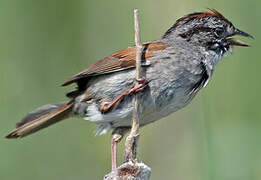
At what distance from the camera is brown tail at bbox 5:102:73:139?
4.41 m

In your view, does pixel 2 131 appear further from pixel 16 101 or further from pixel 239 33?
pixel 239 33

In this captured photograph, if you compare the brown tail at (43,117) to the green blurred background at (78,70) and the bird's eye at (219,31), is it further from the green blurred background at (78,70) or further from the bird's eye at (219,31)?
the bird's eye at (219,31)

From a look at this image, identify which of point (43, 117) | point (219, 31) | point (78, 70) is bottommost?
point (43, 117)

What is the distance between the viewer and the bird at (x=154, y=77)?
3.90m

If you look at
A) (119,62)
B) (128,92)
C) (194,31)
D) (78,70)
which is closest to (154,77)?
(128,92)

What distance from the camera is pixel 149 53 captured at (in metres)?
4.04

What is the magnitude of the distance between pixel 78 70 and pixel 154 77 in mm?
1498

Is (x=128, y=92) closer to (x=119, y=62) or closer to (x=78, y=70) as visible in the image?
(x=119, y=62)

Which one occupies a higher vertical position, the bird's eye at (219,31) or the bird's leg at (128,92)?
the bird's eye at (219,31)

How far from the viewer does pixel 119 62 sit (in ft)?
13.4

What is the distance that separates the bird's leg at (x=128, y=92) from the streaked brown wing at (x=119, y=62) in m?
0.22

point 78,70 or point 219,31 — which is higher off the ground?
point 219,31

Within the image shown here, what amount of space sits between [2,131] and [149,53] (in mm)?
1576

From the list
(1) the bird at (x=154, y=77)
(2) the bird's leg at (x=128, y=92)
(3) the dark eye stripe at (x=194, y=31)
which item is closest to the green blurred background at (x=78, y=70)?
(1) the bird at (x=154, y=77)
